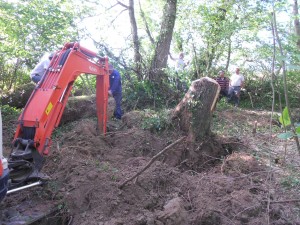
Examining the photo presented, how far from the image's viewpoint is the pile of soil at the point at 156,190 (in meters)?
3.39

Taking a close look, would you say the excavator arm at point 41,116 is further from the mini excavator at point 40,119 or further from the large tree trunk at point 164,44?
the large tree trunk at point 164,44

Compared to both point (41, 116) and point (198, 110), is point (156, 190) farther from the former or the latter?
point (198, 110)

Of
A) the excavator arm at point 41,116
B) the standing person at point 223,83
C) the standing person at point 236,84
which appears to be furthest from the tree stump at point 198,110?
the standing person at point 236,84

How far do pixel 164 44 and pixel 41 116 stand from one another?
7.32 metres

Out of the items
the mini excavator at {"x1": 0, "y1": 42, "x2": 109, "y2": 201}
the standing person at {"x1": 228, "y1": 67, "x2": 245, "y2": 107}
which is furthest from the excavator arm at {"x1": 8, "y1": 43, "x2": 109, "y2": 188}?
the standing person at {"x1": 228, "y1": 67, "x2": 245, "y2": 107}

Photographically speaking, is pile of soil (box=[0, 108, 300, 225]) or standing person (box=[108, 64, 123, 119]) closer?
pile of soil (box=[0, 108, 300, 225])

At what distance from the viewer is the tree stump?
5738 millimetres

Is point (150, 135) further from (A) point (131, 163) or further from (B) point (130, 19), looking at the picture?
(B) point (130, 19)

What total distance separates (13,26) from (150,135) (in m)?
4.54

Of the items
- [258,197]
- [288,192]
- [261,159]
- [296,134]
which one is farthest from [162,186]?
[296,134]

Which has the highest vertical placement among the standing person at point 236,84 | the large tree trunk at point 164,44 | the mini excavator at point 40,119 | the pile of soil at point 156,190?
the large tree trunk at point 164,44

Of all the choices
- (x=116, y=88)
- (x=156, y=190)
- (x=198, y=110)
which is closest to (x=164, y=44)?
(x=116, y=88)

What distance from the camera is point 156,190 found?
4039 millimetres

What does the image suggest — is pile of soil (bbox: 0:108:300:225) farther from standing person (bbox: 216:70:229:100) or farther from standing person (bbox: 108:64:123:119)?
standing person (bbox: 216:70:229:100)
